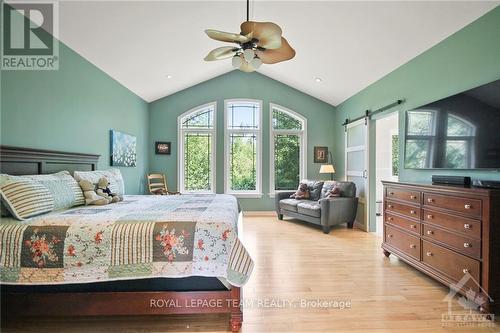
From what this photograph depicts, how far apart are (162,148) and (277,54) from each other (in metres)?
4.22

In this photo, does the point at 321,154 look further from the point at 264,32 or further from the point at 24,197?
the point at 24,197

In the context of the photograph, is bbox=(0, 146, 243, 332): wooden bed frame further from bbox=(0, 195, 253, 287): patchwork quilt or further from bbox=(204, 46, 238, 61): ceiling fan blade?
bbox=(204, 46, 238, 61): ceiling fan blade

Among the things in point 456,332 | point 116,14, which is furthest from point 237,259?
point 116,14

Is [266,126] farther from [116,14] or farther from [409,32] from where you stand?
[116,14]

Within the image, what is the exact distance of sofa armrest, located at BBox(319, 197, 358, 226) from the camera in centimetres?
461

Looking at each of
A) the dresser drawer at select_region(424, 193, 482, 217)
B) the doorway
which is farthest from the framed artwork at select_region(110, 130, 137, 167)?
the doorway

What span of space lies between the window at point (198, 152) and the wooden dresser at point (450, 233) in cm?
413

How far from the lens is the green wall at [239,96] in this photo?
614 centimetres

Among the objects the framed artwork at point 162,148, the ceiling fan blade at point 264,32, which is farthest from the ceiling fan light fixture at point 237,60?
the framed artwork at point 162,148

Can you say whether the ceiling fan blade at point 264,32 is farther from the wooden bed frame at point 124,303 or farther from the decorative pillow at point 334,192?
the decorative pillow at point 334,192

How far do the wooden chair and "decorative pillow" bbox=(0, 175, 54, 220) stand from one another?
332 centimetres

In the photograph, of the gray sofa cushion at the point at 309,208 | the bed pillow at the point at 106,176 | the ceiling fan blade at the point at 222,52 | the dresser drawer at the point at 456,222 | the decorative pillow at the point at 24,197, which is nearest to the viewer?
the decorative pillow at the point at 24,197

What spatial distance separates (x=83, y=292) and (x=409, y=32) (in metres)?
4.21

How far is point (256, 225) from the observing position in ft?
17.0
